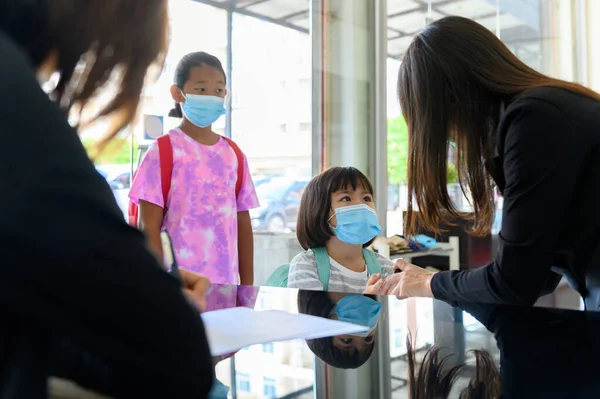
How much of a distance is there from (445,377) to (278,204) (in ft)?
7.78

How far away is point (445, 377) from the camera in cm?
50

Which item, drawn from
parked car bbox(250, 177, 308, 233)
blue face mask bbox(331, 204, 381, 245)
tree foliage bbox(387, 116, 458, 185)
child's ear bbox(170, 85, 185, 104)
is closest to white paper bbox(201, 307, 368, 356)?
blue face mask bbox(331, 204, 381, 245)

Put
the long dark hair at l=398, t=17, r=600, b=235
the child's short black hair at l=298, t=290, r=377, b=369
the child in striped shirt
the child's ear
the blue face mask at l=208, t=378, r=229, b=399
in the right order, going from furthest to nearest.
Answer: the child's ear → the child in striped shirt → the long dark hair at l=398, t=17, r=600, b=235 → the child's short black hair at l=298, t=290, r=377, b=369 → the blue face mask at l=208, t=378, r=229, b=399

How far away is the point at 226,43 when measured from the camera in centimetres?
256

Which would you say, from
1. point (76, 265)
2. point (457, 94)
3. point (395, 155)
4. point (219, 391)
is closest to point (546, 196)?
point (457, 94)

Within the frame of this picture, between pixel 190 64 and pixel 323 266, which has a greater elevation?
pixel 190 64

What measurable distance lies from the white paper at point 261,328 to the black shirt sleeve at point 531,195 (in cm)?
35

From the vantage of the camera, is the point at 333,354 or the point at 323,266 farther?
the point at 323,266

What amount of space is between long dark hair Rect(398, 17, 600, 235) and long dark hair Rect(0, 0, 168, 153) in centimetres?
70

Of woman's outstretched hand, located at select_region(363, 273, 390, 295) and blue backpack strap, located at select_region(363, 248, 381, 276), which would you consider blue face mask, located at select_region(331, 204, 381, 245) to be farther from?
woman's outstretched hand, located at select_region(363, 273, 390, 295)

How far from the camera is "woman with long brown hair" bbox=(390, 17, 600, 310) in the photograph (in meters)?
0.88

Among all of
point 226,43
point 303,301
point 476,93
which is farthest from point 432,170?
point 226,43

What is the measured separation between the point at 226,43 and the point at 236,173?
0.99m

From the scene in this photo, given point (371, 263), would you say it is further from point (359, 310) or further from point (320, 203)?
point (359, 310)
